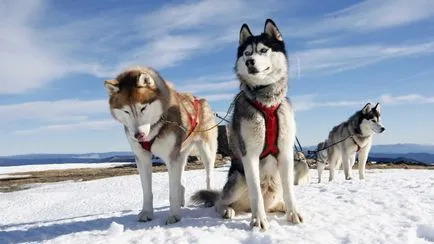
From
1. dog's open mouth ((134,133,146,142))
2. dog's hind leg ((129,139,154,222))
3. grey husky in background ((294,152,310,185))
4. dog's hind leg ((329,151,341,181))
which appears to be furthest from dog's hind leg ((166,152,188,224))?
dog's hind leg ((329,151,341,181))

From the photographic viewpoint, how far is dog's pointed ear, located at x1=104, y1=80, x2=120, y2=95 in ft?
18.5

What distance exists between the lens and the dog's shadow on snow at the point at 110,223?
564cm

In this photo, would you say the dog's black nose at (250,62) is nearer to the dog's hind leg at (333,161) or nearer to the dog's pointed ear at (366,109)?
the dog's pointed ear at (366,109)

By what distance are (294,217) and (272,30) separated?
2254mm

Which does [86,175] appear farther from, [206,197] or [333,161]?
[206,197]

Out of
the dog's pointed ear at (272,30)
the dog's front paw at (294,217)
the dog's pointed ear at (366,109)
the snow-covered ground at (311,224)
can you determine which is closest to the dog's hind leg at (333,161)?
the dog's pointed ear at (366,109)

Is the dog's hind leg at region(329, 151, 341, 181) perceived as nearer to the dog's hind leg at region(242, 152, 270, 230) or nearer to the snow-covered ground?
the snow-covered ground

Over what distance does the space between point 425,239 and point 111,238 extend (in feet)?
11.8

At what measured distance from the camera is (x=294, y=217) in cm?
539

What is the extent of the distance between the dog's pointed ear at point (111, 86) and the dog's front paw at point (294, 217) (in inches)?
104

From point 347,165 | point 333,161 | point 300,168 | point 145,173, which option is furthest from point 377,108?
point 145,173

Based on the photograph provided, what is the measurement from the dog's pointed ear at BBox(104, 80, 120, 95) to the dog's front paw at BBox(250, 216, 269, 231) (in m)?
2.35

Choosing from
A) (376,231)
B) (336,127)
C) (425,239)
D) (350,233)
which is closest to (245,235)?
(350,233)

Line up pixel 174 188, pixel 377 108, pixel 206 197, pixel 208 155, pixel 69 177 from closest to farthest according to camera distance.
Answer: pixel 174 188
pixel 206 197
pixel 208 155
pixel 377 108
pixel 69 177
